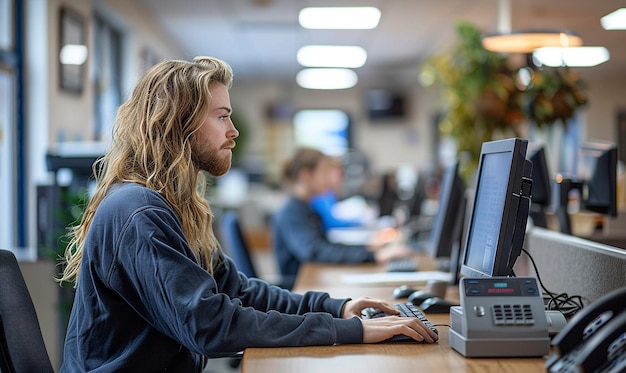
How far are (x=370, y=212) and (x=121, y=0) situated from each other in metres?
2.78

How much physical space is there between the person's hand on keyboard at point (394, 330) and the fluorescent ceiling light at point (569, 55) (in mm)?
2623

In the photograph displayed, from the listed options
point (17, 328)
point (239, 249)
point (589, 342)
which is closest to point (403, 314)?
point (589, 342)

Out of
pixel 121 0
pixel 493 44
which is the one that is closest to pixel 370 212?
pixel 121 0

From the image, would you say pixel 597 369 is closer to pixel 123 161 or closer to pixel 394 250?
pixel 123 161

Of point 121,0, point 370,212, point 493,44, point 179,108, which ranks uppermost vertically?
point 121,0

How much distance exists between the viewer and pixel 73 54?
5.34 meters

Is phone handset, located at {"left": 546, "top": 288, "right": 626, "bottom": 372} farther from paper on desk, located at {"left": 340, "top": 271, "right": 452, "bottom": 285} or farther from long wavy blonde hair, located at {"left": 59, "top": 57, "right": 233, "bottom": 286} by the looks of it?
paper on desk, located at {"left": 340, "top": 271, "right": 452, "bottom": 285}

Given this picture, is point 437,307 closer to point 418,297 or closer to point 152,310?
point 418,297

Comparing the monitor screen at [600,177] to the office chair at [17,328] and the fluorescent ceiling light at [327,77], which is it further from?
the fluorescent ceiling light at [327,77]

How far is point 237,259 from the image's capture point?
3549 millimetres

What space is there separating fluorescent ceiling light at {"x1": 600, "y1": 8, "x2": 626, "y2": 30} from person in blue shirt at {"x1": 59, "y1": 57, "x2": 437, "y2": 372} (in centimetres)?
205

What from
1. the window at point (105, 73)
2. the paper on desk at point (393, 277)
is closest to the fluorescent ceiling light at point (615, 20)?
the paper on desk at point (393, 277)

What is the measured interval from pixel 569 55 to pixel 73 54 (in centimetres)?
308

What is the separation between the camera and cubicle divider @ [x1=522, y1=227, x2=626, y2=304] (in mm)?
1803
